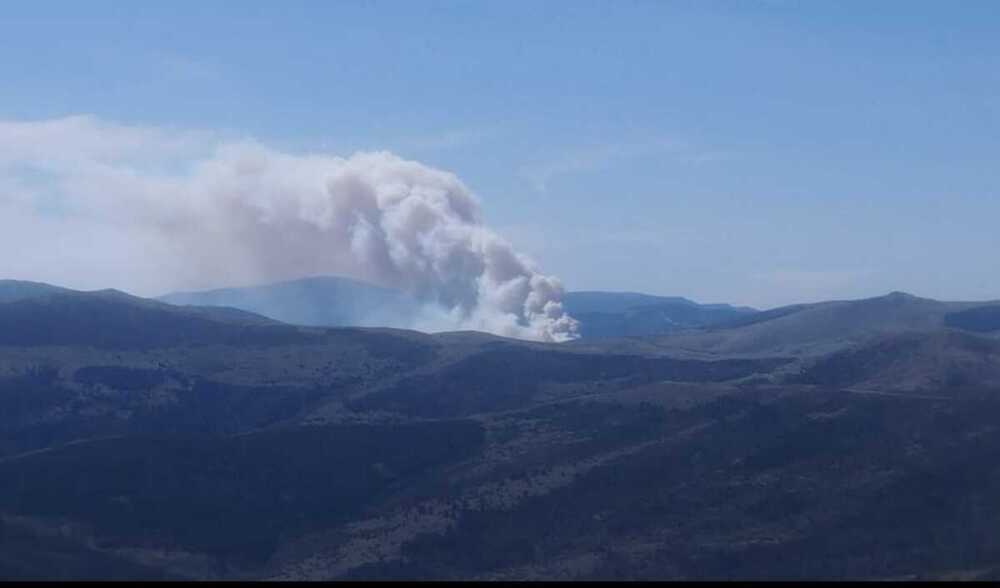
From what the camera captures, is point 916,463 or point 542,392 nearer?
point 916,463

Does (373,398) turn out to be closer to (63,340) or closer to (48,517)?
(63,340)

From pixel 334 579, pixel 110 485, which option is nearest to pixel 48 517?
pixel 110 485

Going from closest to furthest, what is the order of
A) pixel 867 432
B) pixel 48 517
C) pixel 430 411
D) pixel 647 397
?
1. pixel 48 517
2. pixel 867 432
3. pixel 647 397
4. pixel 430 411

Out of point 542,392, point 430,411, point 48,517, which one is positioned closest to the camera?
point 48,517

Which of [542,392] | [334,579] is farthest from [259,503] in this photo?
[542,392]

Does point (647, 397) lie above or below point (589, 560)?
above

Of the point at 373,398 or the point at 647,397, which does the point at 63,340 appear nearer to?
the point at 373,398
